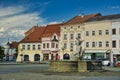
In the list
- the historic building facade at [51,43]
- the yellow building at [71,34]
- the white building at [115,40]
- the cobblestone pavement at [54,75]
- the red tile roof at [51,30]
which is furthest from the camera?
the red tile roof at [51,30]

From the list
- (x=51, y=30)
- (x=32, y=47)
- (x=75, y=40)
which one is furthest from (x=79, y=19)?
(x=32, y=47)

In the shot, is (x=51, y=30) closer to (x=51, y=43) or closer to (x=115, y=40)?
(x=51, y=43)

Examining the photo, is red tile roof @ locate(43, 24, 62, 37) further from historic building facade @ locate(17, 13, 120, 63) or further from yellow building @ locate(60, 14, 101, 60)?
yellow building @ locate(60, 14, 101, 60)

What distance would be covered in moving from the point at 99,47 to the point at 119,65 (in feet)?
64.5

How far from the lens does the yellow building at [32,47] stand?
92750 mm

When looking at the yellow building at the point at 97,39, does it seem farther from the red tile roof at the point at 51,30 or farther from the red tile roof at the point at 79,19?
the red tile roof at the point at 51,30

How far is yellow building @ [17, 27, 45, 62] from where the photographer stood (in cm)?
9275

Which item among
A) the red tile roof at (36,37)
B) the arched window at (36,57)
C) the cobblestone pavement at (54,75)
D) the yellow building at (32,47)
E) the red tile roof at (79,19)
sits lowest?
the cobblestone pavement at (54,75)

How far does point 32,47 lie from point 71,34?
15.7 metres

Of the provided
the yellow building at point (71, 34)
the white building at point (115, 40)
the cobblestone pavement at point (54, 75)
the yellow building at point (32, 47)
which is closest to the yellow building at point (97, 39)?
the white building at point (115, 40)

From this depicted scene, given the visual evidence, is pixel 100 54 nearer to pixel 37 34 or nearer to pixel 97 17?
pixel 97 17

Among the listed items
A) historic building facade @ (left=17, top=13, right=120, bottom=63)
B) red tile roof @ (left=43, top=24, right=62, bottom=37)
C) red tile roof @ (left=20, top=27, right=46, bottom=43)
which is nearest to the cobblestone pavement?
historic building facade @ (left=17, top=13, right=120, bottom=63)

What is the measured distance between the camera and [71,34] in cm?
8319

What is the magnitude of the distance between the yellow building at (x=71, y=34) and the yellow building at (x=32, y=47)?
9.97 m
